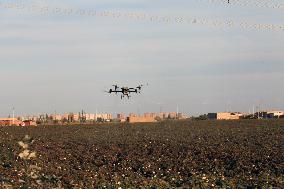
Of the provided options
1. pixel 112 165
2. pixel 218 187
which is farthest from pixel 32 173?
pixel 112 165

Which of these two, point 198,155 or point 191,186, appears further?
point 198,155

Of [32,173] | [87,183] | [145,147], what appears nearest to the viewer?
[32,173]

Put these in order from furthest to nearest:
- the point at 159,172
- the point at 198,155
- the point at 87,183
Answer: the point at 198,155 < the point at 159,172 < the point at 87,183

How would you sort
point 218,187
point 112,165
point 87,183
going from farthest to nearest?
1. point 112,165
2. point 87,183
3. point 218,187

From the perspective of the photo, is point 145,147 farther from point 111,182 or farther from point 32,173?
point 32,173

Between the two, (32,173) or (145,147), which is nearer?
(32,173)

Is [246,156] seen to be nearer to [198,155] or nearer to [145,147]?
[198,155]

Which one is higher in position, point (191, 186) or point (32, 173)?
point (32, 173)

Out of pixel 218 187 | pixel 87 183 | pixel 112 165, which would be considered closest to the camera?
pixel 218 187

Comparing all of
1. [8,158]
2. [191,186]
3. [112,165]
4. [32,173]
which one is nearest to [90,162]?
[112,165]
